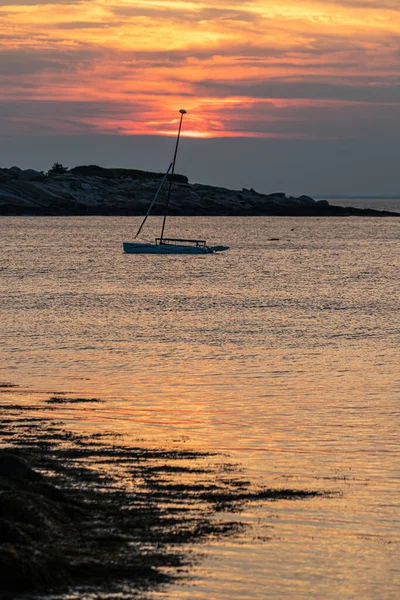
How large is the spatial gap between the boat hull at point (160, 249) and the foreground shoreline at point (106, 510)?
8112 centimetres

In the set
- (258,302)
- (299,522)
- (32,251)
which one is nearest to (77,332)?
(258,302)

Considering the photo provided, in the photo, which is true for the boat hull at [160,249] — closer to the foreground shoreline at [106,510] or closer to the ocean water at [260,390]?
the ocean water at [260,390]

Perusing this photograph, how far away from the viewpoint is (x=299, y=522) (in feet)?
40.1

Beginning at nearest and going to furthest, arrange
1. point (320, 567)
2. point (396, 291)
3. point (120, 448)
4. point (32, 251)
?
1. point (320, 567)
2. point (120, 448)
3. point (396, 291)
4. point (32, 251)

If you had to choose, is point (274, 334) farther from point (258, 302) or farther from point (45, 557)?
point (45, 557)

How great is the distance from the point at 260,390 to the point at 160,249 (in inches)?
3015

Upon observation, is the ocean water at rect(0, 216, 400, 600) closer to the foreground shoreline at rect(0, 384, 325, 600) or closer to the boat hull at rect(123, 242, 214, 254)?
the foreground shoreline at rect(0, 384, 325, 600)

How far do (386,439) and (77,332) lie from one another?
19.6 m

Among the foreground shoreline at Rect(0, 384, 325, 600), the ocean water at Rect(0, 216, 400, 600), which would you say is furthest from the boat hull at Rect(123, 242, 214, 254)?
the foreground shoreline at Rect(0, 384, 325, 600)

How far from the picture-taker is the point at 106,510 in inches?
477

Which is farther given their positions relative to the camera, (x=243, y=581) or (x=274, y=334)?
Answer: (x=274, y=334)

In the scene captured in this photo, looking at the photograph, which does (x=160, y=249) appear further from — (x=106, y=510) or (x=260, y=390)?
(x=106, y=510)

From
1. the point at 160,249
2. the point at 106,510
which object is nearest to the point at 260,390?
the point at 106,510

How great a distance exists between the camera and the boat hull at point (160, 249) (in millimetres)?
97438
